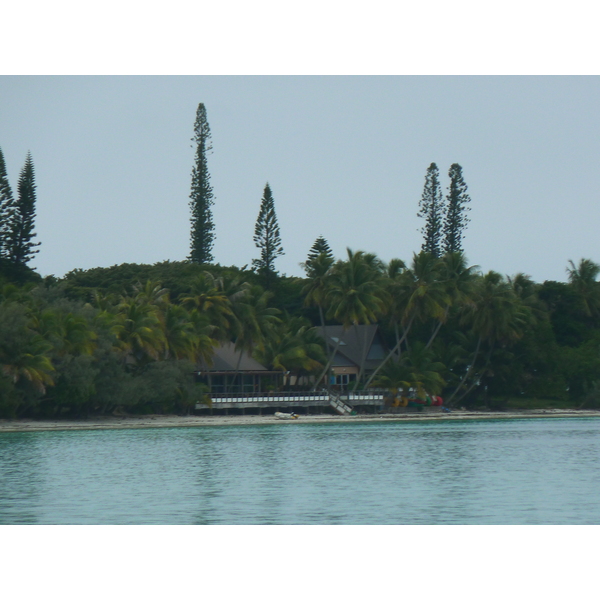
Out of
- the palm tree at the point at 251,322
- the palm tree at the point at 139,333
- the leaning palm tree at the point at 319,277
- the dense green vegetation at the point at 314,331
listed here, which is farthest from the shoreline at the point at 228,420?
the leaning palm tree at the point at 319,277

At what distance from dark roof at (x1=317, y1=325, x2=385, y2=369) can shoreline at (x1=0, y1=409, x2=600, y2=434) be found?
27.9 feet

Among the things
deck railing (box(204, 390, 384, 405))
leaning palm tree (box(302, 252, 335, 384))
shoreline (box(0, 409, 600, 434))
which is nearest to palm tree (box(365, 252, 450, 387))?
deck railing (box(204, 390, 384, 405))

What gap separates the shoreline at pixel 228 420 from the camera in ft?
100

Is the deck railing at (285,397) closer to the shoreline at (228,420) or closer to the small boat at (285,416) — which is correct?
the shoreline at (228,420)

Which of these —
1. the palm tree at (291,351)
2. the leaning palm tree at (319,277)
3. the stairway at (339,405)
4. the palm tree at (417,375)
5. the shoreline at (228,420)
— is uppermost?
the leaning palm tree at (319,277)

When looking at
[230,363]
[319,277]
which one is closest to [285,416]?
[230,363]

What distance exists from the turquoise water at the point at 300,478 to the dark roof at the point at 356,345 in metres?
20.6

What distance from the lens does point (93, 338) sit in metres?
32.4

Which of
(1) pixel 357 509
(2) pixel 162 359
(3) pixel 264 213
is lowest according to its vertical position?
(1) pixel 357 509

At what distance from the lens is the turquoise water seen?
12922 mm
